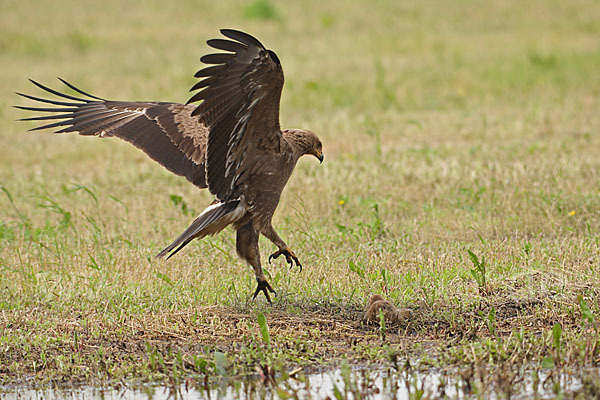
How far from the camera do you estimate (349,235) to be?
7.57m

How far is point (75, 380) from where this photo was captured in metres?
5.11

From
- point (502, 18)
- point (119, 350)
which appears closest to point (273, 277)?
point (119, 350)

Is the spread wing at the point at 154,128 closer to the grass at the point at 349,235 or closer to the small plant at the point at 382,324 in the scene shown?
the grass at the point at 349,235

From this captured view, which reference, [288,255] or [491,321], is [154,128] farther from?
[491,321]

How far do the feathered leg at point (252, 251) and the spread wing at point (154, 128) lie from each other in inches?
23.3

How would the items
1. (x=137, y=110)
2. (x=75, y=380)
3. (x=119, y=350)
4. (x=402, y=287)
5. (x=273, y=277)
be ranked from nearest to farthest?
(x=75, y=380)
(x=119, y=350)
(x=402, y=287)
(x=273, y=277)
(x=137, y=110)

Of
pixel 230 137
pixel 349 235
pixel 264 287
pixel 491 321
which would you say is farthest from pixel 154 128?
pixel 491 321

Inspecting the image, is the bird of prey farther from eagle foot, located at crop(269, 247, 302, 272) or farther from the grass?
the grass

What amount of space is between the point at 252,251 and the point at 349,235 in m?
1.53

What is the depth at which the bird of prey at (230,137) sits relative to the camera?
546cm

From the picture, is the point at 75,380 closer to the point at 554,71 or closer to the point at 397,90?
the point at 397,90

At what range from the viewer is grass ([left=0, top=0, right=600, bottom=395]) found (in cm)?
537

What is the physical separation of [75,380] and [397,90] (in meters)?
10.5

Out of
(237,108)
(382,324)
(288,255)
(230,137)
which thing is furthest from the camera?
(288,255)
